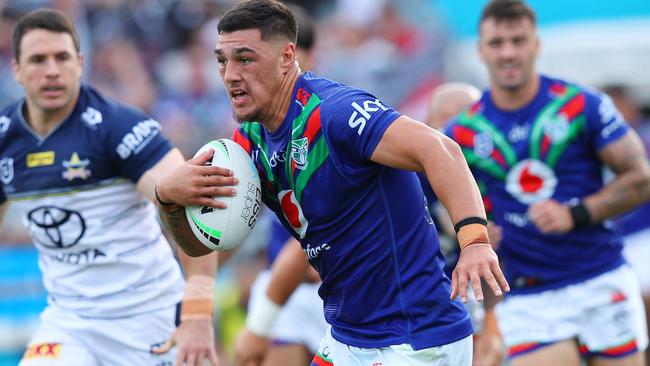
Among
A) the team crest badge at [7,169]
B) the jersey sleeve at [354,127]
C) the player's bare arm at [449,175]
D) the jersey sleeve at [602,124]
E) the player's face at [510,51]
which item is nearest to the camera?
the player's bare arm at [449,175]

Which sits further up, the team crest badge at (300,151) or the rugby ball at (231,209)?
the team crest badge at (300,151)

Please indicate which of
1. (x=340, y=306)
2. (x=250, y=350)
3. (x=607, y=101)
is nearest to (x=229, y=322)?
(x=250, y=350)

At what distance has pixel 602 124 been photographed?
710 cm

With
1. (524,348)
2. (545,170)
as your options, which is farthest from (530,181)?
(524,348)

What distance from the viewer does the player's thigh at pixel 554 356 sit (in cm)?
710

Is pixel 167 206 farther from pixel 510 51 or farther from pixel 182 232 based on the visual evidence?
pixel 510 51

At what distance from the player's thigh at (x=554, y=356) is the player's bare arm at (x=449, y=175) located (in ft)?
9.37

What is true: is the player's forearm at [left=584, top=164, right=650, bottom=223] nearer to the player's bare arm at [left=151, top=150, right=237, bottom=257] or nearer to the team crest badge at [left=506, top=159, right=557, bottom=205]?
the team crest badge at [left=506, top=159, right=557, bottom=205]

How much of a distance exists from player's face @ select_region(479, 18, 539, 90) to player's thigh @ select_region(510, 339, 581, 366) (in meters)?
1.68

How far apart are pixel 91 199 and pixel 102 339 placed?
79 cm

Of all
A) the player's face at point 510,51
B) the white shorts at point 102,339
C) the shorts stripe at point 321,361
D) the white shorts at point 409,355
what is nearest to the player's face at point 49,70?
the white shorts at point 102,339

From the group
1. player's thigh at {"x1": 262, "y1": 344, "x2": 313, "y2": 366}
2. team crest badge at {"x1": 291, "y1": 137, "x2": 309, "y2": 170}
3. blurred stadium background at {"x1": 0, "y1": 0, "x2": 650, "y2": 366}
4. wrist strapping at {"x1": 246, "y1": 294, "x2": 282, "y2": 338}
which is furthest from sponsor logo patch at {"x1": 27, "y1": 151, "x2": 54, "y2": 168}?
blurred stadium background at {"x1": 0, "y1": 0, "x2": 650, "y2": 366}

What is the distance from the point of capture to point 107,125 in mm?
6289

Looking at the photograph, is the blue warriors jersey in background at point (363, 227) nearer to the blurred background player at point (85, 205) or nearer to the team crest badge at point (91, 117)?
the blurred background player at point (85, 205)
